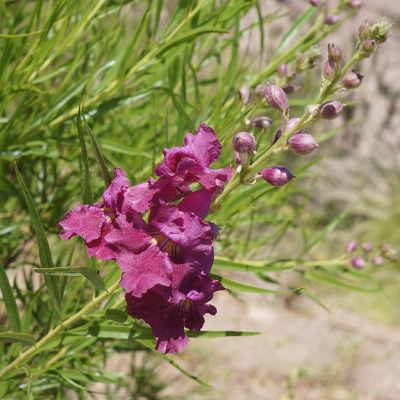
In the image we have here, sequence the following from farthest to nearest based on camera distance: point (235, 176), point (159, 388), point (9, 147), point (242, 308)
A: point (242, 308)
point (159, 388)
point (9, 147)
point (235, 176)

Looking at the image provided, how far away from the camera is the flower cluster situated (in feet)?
1.41

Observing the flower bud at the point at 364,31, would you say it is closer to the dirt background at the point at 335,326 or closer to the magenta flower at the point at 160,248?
the magenta flower at the point at 160,248

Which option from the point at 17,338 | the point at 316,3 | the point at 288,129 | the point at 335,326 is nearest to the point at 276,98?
the point at 288,129

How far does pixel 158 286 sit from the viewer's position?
0.44 meters

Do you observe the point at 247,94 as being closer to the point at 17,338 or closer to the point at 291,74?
the point at 291,74

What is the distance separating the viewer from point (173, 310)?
1.52 ft

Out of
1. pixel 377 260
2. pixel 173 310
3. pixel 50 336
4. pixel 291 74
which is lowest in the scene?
pixel 377 260

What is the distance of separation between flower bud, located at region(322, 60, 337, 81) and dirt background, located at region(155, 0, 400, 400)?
1535 millimetres

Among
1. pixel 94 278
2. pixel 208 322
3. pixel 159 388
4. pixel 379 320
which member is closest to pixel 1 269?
pixel 94 278

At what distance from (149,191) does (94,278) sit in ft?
0.30

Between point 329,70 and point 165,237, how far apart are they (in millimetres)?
239

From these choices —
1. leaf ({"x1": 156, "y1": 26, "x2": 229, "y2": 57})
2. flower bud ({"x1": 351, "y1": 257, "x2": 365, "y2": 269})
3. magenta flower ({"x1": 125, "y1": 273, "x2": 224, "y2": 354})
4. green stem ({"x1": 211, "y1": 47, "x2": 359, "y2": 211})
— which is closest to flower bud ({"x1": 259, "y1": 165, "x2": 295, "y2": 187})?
green stem ({"x1": 211, "y1": 47, "x2": 359, "y2": 211})

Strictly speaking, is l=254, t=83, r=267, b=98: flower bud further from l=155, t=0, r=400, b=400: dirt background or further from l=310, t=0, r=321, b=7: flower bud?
l=155, t=0, r=400, b=400: dirt background

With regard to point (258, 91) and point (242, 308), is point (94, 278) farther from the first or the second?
point (242, 308)
